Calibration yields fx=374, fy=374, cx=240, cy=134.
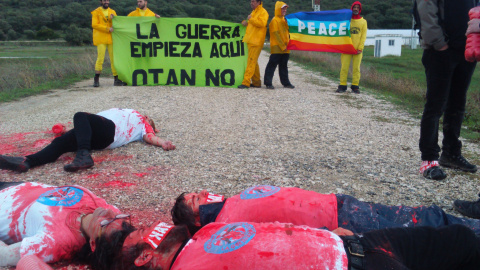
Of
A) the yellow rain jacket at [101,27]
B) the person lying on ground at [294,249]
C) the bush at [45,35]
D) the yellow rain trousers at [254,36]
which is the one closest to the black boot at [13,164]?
the person lying on ground at [294,249]

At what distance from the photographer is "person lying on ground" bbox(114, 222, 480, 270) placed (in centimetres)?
167

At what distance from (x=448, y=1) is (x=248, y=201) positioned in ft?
9.00

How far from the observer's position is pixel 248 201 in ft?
7.66

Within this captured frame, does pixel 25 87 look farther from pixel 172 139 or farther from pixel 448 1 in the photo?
pixel 448 1

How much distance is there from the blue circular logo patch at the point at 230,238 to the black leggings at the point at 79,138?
2.67 m

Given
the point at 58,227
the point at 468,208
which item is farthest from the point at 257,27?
the point at 58,227

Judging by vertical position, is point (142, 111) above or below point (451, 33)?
below

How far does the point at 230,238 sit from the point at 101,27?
9.12 m

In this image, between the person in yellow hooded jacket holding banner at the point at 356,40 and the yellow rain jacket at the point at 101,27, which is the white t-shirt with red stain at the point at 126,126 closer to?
the yellow rain jacket at the point at 101,27

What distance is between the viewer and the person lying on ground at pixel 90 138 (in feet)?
12.4

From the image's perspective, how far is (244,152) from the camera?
15.2 ft

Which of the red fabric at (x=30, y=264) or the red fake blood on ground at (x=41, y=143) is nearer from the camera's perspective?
the red fabric at (x=30, y=264)

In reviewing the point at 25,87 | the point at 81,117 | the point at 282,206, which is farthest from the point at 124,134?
the point at 25,87

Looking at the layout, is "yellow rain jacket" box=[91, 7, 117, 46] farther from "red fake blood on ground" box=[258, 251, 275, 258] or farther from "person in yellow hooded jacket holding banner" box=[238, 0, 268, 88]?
"red fake blood on ground" box=[258, 251, 275, 258]
